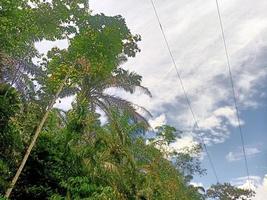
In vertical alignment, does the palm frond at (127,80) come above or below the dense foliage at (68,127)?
above

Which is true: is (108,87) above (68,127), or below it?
Result: above

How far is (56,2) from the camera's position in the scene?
16.4 meters

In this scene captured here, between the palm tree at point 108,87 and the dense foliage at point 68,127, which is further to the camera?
the palm tree at point 108,87

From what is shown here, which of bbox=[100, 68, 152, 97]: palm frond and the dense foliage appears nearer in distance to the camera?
the dense foliage

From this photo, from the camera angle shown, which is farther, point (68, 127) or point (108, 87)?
point (108, 87)

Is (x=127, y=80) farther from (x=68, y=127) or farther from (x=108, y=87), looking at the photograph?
(x=68, y=127)

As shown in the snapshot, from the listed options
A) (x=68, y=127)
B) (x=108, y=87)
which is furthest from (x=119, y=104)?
(x=68, y=127)

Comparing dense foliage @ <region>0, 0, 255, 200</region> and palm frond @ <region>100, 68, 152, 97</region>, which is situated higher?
palm frond @ <region>100, 68, 152, 97</region>

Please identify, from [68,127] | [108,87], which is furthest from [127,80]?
[68,127]

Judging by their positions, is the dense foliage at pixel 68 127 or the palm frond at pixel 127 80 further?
the palm frond at pixel 127 80

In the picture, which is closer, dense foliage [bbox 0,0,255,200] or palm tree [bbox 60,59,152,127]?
dense foliage [bbox 0,0,255,200]

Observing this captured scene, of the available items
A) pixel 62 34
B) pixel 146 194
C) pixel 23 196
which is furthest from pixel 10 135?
pixel 62 34

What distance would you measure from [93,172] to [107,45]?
17.9 ft

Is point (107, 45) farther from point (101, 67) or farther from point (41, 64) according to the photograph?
point (41, 64)
